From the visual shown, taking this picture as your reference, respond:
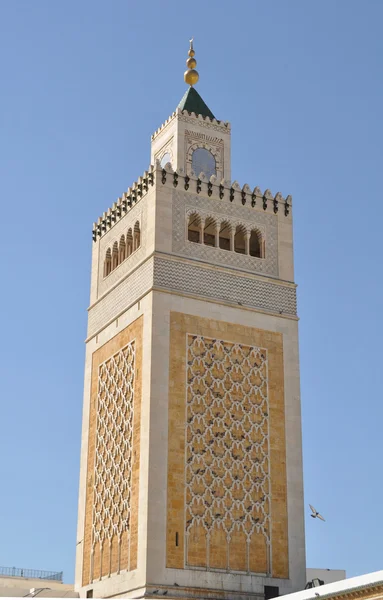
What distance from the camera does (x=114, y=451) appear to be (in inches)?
591

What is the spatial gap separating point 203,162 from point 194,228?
60.1 inches

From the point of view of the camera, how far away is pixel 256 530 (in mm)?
14320

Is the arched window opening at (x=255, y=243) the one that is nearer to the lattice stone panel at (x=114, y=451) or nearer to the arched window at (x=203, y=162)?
the arched window at (x=203, y=162)

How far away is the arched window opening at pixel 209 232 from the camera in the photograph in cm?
1590

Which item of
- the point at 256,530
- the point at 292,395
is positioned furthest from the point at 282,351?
the point at 256,530

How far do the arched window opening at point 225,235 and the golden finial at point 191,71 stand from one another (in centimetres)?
336

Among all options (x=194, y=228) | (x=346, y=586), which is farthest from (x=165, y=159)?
(x=346, y=586)

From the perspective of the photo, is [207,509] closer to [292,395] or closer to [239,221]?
[292,395]

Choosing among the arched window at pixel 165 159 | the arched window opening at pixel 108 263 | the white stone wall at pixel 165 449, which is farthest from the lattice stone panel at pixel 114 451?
the arched window at pixel 165 159

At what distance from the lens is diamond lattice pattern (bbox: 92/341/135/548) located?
47.5 feet

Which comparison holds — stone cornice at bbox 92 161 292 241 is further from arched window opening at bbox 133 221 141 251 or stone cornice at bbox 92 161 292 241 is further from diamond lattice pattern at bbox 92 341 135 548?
diamond lattice pattern at bbox 92 341 135 548

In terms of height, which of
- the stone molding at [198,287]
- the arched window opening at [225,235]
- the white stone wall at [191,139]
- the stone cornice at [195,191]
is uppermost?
the white stone wall at [191,139]

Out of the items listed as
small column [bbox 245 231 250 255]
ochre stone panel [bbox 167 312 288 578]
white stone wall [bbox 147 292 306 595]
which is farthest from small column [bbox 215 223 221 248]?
ochre stone panel [bbox 167 312 288 578]

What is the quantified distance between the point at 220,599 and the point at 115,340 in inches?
171
